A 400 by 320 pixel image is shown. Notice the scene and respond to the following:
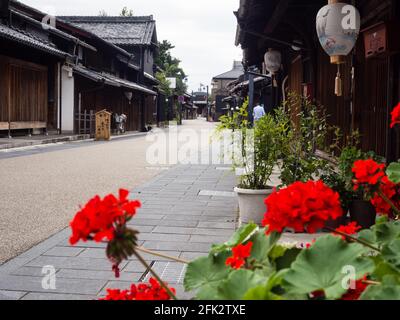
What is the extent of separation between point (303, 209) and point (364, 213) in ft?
12.1

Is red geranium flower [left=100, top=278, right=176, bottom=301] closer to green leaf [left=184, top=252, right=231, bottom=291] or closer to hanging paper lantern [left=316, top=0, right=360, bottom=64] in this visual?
green leaf [left=184, top=252, right=231, bottom=291]

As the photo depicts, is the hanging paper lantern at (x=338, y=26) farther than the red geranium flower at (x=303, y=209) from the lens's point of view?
Yes

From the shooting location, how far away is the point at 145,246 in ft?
16.6

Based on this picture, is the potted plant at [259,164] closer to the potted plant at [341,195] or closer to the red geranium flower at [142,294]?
the potted plant at [341,195]

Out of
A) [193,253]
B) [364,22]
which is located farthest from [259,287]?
[364,22]

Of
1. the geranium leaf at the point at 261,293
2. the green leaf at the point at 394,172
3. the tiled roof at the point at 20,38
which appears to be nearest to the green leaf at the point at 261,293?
the geranium leaf at the point at 261,293

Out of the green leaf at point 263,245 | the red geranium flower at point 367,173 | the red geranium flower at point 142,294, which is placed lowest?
the red geranium flower at point 142,294

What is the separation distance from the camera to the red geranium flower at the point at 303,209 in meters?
1.40

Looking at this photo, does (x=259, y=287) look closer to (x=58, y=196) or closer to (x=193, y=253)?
(x=193, y=253)

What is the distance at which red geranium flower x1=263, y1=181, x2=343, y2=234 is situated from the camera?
4.58 feet

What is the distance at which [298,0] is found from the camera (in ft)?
26.8

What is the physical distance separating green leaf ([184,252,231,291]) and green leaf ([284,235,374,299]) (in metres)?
0.29

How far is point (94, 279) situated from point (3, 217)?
2998 mm

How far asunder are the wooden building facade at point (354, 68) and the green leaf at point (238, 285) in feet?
14.7
